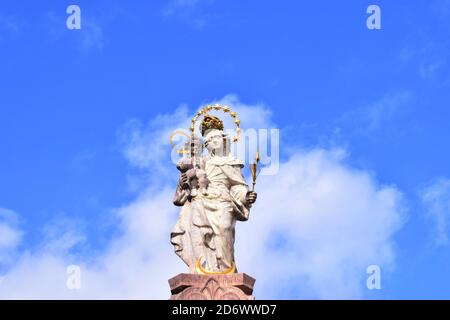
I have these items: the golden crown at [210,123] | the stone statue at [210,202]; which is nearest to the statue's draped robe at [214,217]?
the stone statue at [210,202]

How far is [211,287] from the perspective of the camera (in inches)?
1096

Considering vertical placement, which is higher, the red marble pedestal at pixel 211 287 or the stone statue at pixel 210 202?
the stone statue at pixel 210 202

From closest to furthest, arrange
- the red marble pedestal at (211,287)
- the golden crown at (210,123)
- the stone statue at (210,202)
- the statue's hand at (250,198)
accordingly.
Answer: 1. the red marble pedestal at (211,287)
2. the stone statue at (210,202)
3. the statue's hand at (250,198)
4. the golden crown at (210,123)

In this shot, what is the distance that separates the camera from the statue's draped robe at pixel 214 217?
28969mm

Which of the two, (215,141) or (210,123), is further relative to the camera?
(210,123)

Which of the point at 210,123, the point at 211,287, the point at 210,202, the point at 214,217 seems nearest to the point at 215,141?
the point at 210,123

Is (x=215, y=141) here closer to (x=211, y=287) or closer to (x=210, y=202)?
(x=210, y=202)

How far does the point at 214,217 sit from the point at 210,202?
1.44 feet

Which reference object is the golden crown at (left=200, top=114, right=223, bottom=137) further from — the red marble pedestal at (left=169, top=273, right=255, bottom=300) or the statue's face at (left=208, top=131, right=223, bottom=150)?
the red marble pedestal at (left=169, top=273, right=255, bottom=300)

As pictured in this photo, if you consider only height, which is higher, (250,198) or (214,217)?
(250,198)

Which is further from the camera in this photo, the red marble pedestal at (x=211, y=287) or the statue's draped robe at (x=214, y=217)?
the statue's draped robe at (x=214, y=217)

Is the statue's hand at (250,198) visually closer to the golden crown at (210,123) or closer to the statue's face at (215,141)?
the statue's face at (215,141)
